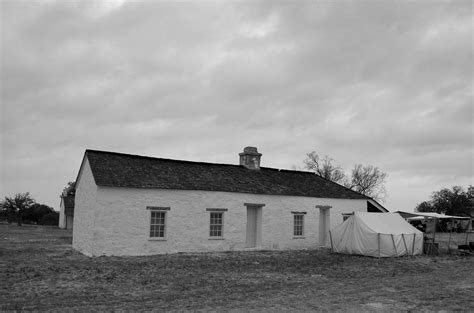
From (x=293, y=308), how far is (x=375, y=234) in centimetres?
1194

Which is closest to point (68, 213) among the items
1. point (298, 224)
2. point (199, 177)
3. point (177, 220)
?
point (199, 177)

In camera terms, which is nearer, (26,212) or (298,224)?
(298,224)

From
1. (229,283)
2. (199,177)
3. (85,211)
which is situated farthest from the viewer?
(199,177)

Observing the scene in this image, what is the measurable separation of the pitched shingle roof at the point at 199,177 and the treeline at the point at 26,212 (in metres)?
36.3

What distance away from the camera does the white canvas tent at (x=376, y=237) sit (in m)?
19.7

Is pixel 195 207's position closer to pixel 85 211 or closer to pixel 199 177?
pixel 199 177

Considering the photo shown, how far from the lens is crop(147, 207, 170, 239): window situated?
18922 mm

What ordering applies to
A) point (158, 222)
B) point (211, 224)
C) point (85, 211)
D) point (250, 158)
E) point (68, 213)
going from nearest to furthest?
point (158, 222) < point (85, 211) < point (211, 224) < point (250, 158) < point (68, 213)

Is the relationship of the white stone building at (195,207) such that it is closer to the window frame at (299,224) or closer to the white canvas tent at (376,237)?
the window frame at (299,224)

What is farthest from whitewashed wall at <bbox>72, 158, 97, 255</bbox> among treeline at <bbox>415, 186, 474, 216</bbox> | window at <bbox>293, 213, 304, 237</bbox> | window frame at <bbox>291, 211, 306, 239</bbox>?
treeline at <bbox>415, 186, 474, 216</bbox>

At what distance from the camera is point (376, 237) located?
19.7m

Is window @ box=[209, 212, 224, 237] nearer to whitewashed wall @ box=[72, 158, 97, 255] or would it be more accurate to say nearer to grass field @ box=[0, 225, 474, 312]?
grass field @ box=[0, 225, 474, 312]

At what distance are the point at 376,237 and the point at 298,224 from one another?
4918 millimetres

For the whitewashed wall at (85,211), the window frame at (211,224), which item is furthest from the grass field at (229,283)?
the window frame at (211,224)
